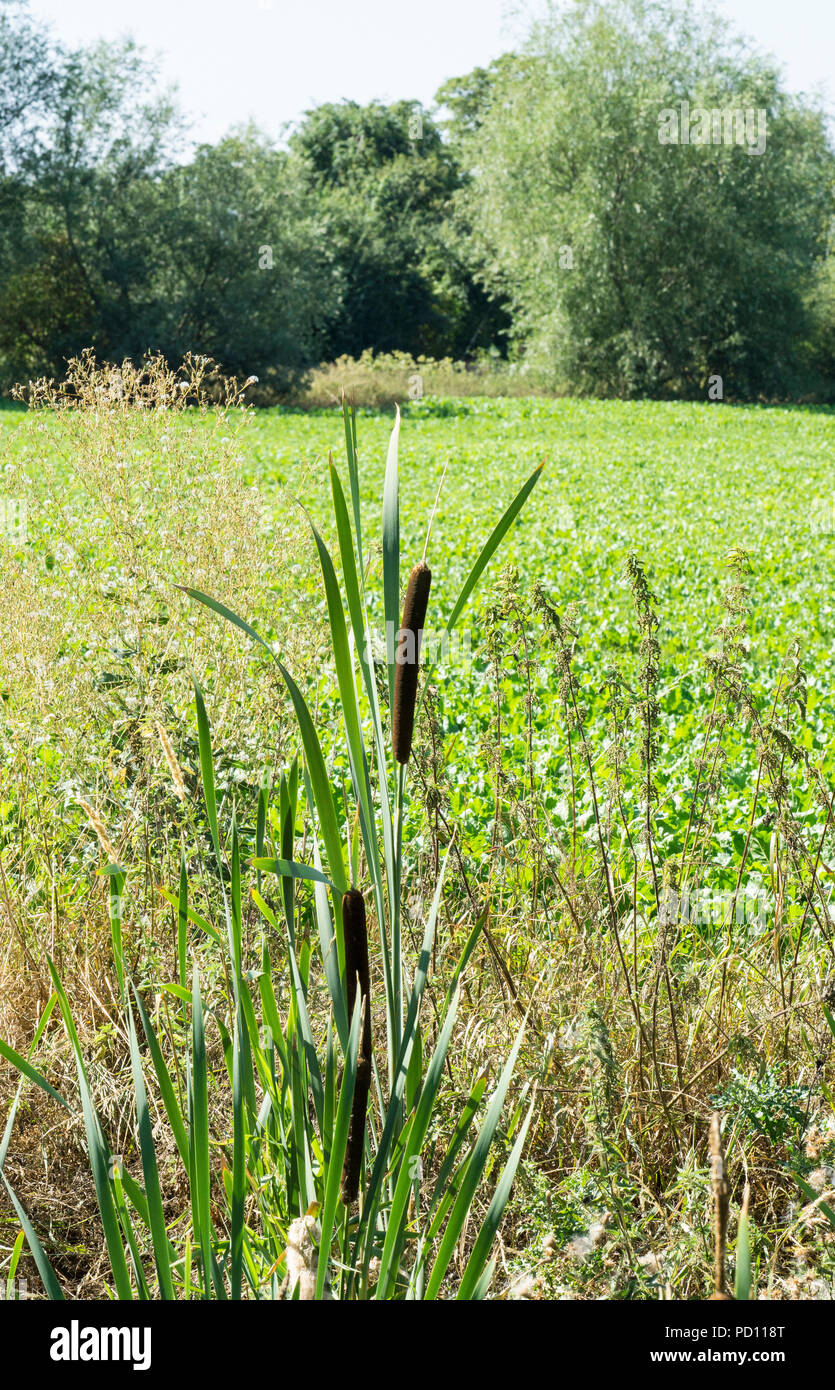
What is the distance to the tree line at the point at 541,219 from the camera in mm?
29938

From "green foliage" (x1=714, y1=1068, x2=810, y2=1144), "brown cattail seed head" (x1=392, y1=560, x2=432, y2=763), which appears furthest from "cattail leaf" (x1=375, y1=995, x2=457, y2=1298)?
"green foliage" (x1=714, y1=1068, x2=810, y2=1144)

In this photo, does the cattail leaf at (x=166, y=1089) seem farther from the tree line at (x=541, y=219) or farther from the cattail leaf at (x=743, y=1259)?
the tree line at (x=541, y=219)

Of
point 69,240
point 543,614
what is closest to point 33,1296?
point 543,614

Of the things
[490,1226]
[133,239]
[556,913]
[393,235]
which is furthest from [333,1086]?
[393,235]

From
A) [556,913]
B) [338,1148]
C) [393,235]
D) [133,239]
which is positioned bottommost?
[556,913]

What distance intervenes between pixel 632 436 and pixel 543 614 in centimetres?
1932

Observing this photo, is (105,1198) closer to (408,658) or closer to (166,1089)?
(166,1089)

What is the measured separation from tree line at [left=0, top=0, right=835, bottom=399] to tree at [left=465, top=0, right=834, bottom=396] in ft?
0.22

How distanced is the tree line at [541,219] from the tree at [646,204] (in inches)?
2.6

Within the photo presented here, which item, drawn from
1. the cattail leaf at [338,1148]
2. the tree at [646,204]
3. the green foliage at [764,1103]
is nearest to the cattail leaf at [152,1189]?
the cattail leaf at [338,1148]

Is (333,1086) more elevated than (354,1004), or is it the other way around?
(354,1004)

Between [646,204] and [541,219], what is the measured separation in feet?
11.3

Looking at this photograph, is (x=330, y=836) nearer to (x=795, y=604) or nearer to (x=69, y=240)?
(x=795, y=604)

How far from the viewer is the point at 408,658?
1024 mm
